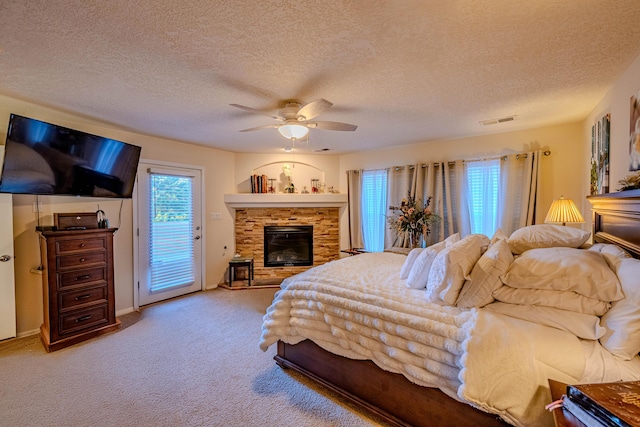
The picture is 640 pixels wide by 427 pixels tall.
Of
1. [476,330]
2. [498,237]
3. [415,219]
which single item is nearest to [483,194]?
[415,219]

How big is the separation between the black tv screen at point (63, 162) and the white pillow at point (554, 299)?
13.0ft

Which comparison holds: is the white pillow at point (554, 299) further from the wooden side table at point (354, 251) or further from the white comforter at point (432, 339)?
the wooden side table at point (354, 251)

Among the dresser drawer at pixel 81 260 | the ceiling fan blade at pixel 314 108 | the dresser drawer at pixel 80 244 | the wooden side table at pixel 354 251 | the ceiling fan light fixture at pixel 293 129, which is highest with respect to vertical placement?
the ceiling fan blade at pixel 314 108

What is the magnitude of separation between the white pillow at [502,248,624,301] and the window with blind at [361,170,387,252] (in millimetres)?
3319

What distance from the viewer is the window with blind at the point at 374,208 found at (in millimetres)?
4941

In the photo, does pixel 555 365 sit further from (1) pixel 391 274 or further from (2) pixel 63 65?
(2) pixel 63 65

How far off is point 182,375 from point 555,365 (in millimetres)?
2538

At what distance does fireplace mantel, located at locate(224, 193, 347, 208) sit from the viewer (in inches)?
195

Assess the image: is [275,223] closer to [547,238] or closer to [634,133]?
[547,238]

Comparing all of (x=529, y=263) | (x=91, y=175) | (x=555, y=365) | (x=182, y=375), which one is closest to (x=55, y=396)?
(x=182, y=375)

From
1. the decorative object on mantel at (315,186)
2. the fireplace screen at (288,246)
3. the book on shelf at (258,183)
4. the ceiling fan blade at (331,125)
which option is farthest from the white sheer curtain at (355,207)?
the ceiling fan blade at (331,125)

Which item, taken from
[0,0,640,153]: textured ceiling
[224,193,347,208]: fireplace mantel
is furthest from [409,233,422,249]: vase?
[0,0,640,153]: textured ceiling

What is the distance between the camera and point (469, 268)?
1701mm

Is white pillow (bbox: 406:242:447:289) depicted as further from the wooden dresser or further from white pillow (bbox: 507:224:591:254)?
the wooden dresser
